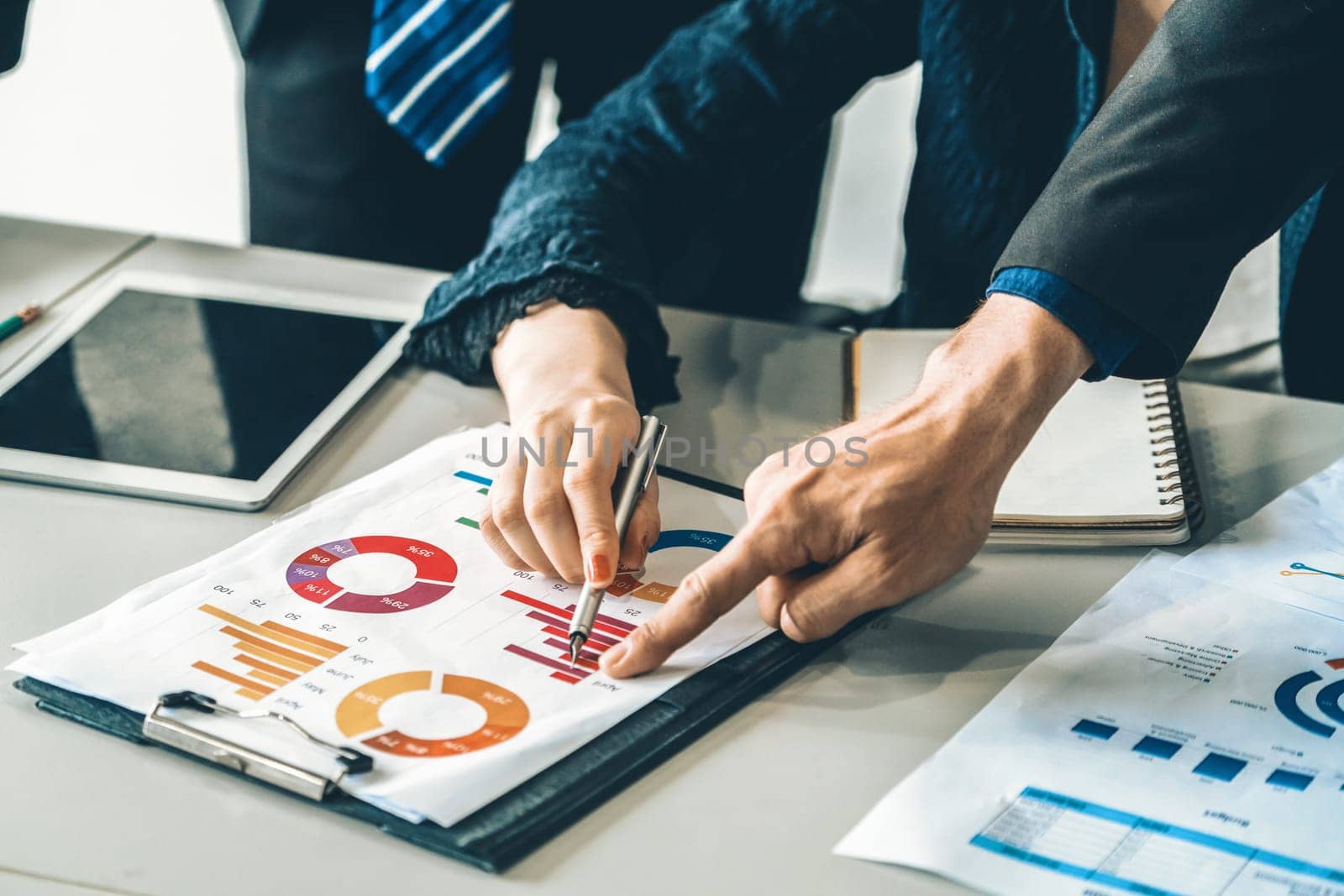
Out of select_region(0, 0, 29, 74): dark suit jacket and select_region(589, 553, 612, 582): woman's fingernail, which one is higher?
select_region(0, 0, 29, 74): dark suit jacket

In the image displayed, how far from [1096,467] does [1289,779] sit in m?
0.28

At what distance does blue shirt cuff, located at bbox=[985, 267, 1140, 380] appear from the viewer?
0.68 m

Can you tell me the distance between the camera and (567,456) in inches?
28.3

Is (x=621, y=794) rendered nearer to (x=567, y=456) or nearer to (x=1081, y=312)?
(x=567, y=456)

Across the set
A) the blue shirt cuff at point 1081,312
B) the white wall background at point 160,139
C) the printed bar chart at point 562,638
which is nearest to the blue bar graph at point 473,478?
the printed bar chart at point 562,638

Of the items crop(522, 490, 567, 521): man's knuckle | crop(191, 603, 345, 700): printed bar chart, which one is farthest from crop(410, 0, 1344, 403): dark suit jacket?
crop(191, 603, 345, 700): printed bar chart

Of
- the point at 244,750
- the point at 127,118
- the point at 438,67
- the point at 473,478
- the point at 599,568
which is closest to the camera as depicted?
the point at 244,750

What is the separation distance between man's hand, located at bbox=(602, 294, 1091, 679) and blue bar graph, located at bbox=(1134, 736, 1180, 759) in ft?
0.45

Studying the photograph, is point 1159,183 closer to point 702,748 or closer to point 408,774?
point 702,748

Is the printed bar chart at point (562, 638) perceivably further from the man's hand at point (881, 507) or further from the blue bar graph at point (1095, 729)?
the blue bar graph at point (1095, 729)

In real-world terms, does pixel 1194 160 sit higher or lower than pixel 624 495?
higher

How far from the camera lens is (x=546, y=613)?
0.64m

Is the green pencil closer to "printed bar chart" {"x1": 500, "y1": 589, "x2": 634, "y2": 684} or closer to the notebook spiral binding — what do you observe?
"printed bar chart" {"x1": 500, "y1": 589, "x2": 634, "y2": 684}

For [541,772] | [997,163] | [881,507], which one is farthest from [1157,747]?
[997,163]
